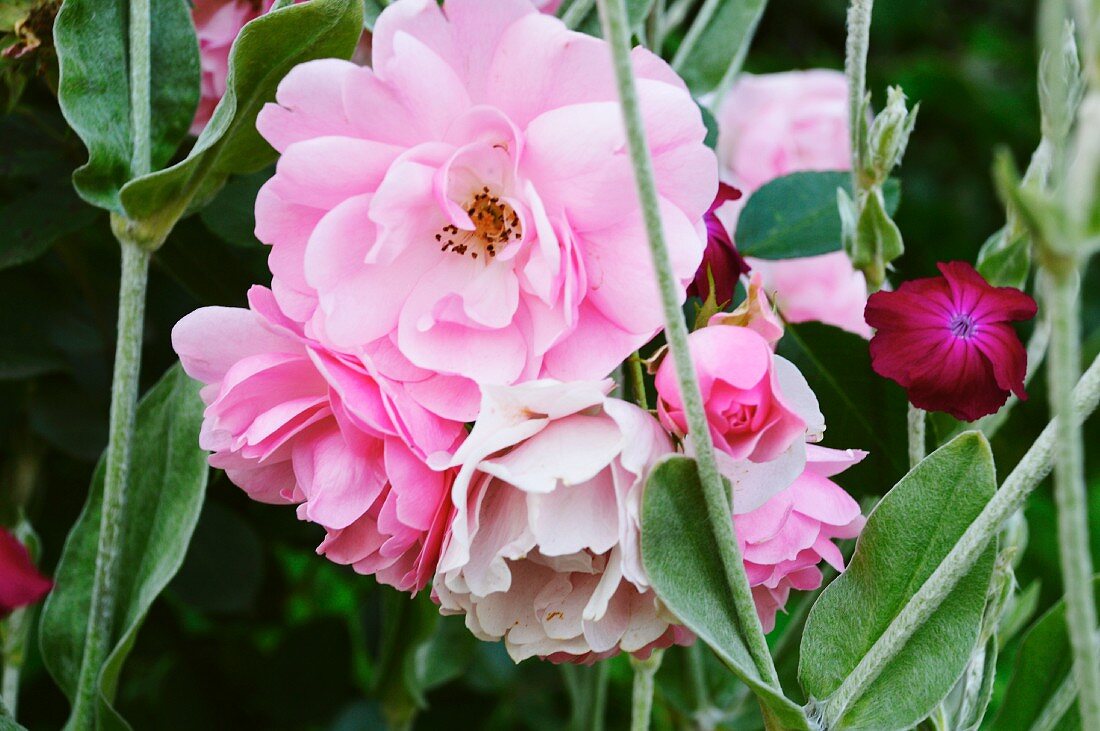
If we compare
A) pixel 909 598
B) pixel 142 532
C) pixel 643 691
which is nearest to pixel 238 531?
pixel 142 532

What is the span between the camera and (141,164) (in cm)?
38

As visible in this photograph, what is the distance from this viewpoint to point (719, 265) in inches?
14.1

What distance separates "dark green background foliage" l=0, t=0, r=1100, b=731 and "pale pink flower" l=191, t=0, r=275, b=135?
3 cm

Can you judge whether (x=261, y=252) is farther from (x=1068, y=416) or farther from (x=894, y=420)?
(x=1068, y=416)

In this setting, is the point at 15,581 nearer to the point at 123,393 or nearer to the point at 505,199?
the point at 123,393

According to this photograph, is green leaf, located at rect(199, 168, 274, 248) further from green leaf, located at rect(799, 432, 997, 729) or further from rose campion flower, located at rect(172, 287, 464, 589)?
green leaf, located at rect(799, 432, 997, 729)

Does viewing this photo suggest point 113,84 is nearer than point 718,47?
Yes

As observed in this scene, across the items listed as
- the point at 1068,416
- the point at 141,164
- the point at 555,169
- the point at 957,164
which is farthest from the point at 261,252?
the point at 957,164

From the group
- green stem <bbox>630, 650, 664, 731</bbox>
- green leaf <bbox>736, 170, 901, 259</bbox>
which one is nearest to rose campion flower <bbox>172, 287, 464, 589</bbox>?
green stem <bbox>630, 650, 664, 731</bbox>

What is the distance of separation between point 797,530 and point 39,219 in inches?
14.1

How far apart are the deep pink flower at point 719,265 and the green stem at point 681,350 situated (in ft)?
0.16

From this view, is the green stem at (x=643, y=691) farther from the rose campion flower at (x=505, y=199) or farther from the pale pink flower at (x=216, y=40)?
the pale pink flower at (x=216, y=40)

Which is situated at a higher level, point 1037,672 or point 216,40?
point 216,40

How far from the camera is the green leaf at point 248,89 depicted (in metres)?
0.35
